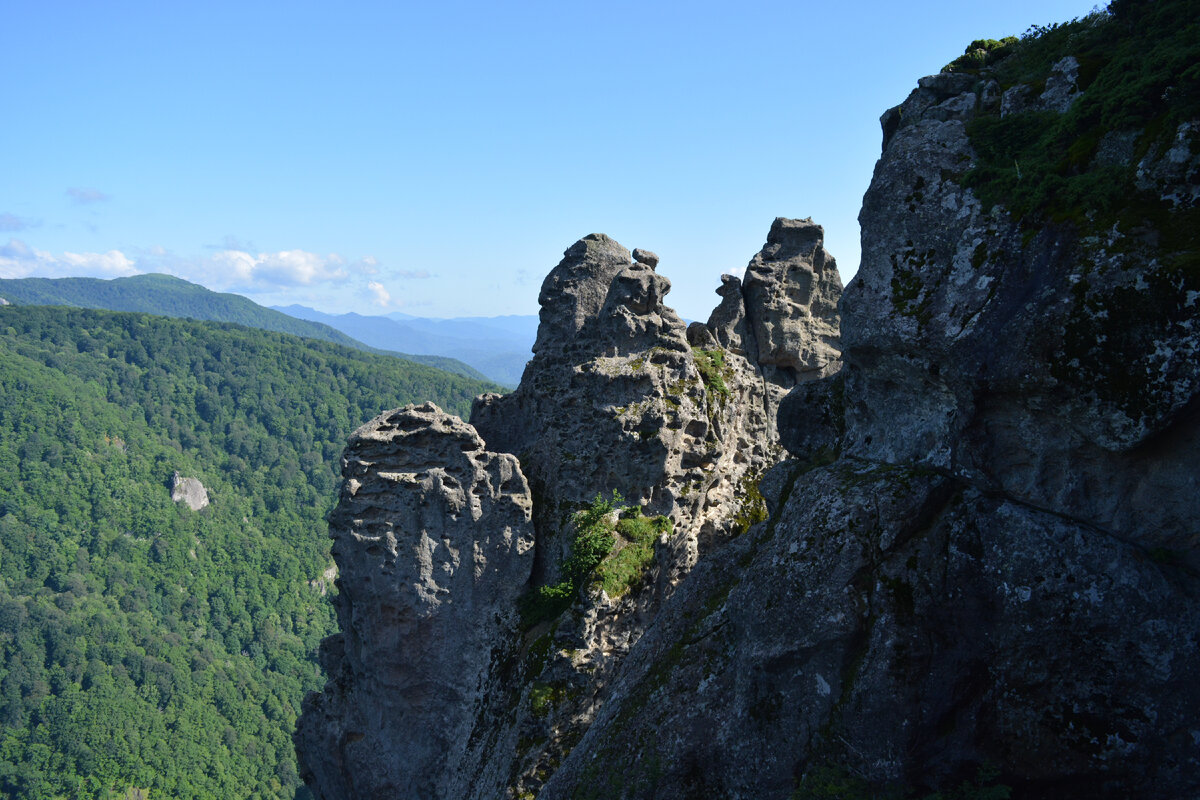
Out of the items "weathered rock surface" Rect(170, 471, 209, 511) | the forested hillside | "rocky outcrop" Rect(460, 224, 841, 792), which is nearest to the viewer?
"rocky outcrop" Rect(460, 224, 841, 792)

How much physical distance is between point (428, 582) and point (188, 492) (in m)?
186

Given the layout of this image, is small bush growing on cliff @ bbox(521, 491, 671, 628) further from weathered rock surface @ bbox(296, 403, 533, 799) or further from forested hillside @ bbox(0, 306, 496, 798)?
forested hillside @ bbox(0, 306, 496, 798)

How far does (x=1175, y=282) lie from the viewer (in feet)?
30.3

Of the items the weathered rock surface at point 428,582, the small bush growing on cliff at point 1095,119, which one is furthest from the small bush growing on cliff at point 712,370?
the small bush growing on cliff at point 1095,119

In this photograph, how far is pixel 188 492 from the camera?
18475cm

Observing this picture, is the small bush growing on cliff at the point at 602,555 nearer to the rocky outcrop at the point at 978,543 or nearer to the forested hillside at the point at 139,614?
the rocky outcrop at the point at 978,543

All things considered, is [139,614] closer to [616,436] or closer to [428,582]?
[428,582]

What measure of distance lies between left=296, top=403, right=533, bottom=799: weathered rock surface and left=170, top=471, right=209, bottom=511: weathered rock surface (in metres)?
183

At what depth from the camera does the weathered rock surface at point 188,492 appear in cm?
18325

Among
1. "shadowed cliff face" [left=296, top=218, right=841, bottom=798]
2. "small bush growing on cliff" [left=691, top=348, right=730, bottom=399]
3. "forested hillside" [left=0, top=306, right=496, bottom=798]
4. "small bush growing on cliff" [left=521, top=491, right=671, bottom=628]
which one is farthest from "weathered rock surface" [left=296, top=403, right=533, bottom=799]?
"forested hillside" [left=0, top=306, right=496, bottom=798]

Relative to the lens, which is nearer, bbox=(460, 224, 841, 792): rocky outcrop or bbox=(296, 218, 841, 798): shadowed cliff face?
bbox=(460, 224, 841, 792): rocky outcrop

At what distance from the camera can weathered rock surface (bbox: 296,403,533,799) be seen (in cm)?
2014

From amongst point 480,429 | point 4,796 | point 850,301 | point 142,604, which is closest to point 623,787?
point 850,301

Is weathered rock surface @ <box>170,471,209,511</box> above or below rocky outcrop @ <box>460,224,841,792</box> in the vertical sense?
below
